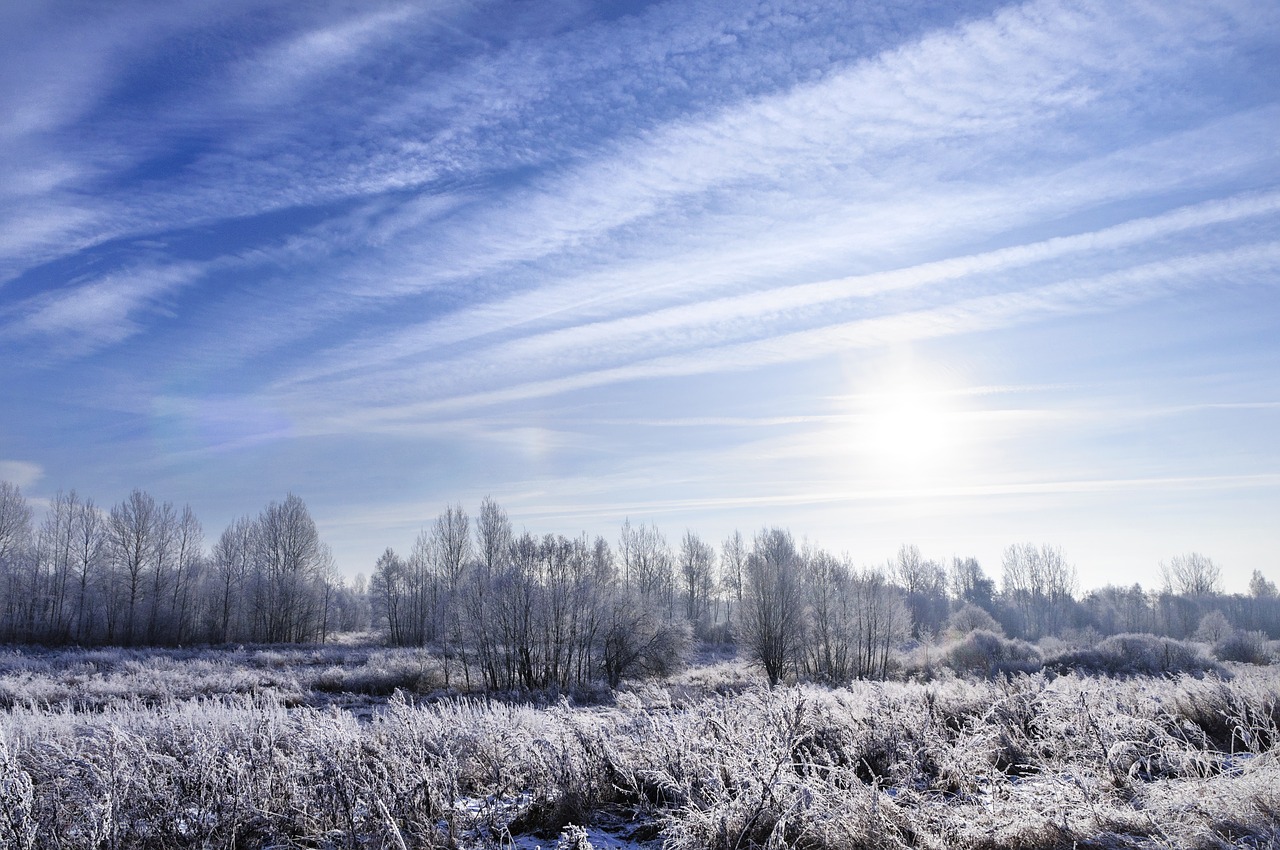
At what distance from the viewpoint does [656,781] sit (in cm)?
645

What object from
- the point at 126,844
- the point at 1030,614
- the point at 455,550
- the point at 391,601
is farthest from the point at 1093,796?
the point at 1030,614

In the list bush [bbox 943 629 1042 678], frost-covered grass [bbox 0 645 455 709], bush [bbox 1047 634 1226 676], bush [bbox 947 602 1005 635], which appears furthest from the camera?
bush [bbox 947 602 1005 635]

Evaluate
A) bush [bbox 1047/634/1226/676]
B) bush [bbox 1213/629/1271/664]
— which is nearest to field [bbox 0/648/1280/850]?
bush [bbox 1047/634/1226/676]

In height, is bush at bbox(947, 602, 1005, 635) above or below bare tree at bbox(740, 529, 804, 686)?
below

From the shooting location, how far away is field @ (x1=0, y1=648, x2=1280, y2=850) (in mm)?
5133

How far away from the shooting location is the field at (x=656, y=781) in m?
5.13

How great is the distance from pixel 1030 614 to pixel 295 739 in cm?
9067

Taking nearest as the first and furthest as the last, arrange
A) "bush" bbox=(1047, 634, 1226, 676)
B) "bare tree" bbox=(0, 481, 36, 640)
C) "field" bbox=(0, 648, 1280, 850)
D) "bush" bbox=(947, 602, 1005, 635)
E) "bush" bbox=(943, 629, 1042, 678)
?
1. "field" bbox=(0, 648, 1280, 850)
2. "bush" bbox=(1047, 634, 1226, 676)
3. "bush" bbox=(943, 629, 1042, 678)
4. "bare tree" bbox=(0, 481, 36, 640)
5. "bush" bbox=(947, 602, 1005, 635)

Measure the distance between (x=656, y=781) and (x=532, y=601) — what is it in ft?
81.0

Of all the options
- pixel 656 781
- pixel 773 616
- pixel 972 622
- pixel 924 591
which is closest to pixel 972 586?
pixel 924 591

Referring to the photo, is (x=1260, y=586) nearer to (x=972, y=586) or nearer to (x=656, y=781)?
(x=972, y=586)

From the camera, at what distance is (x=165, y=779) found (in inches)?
245

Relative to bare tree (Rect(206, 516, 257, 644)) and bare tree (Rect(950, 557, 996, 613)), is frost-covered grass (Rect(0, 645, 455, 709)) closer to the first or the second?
bare tree (Rect(206, 516, 257, 644))

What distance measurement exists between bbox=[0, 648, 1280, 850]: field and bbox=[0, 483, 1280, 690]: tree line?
70.8 feet
